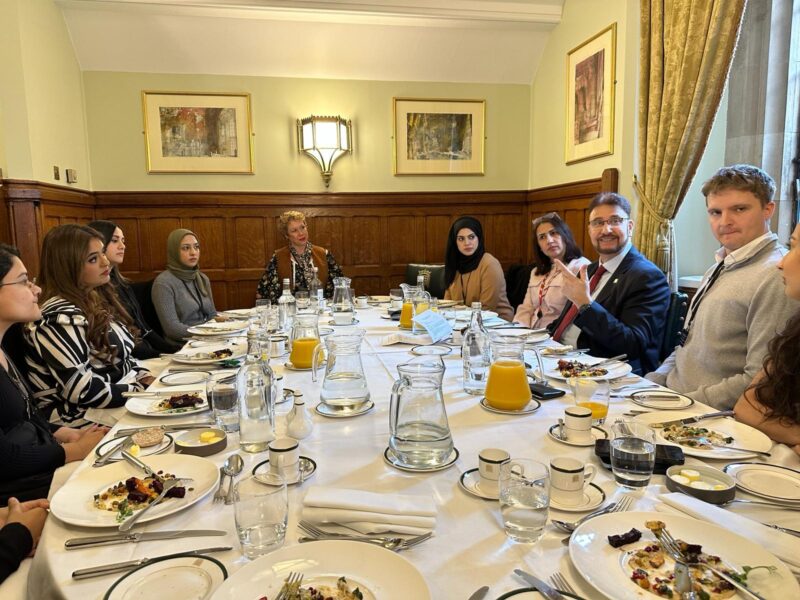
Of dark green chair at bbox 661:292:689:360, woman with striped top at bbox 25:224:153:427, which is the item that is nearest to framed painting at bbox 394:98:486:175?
dark green chair at bbox 661:292:689:360

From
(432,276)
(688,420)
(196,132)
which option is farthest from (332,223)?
(688,420)

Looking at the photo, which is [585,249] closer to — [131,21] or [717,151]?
[717,151]

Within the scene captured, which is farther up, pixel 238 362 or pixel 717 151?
pixel 717 151

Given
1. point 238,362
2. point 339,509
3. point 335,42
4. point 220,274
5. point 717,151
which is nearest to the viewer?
point 339,509

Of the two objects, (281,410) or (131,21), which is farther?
(131,21)

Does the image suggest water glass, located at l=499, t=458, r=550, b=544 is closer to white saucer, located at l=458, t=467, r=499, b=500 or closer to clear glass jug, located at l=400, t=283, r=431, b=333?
white saucer, located at l=458, t=467, r=499, b=500

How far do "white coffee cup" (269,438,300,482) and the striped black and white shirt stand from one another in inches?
47.9

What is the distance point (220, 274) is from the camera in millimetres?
5316

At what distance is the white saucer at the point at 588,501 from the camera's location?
97 centimetres

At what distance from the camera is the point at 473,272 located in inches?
159

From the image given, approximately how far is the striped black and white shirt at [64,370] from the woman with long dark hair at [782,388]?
81.9 inches

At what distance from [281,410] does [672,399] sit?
3.72ft

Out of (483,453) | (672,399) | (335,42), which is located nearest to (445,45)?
(335,42)

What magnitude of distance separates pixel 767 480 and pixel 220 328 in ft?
8.06
